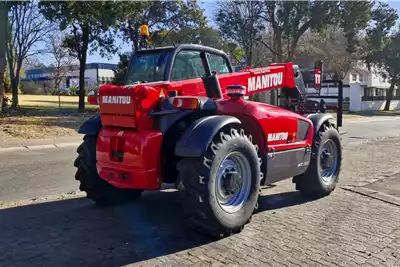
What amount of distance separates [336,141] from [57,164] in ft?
19.8

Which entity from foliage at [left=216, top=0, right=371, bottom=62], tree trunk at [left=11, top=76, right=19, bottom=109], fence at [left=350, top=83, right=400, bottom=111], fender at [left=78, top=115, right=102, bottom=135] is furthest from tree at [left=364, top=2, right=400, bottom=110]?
fender at [left=78, top=115, right=102, bottom=135]

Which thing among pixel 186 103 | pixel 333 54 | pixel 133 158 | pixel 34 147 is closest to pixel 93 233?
pixel 133 158

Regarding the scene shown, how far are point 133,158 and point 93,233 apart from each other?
3.10ft

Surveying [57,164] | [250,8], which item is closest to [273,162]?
[57,164]

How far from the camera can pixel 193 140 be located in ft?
14.5

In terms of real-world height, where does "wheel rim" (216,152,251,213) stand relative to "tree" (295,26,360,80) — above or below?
below

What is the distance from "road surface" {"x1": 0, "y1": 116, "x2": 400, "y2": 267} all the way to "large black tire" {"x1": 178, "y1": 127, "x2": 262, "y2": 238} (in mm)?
187

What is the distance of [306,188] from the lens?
21.0 ft

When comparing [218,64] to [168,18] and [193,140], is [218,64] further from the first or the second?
[168,18]

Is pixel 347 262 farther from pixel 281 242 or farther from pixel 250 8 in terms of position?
pixel 250 8

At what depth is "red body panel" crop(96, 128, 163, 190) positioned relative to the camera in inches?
181

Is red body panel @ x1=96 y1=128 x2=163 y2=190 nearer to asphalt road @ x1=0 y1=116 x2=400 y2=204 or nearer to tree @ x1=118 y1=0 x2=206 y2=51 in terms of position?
asphalt road @ x1=0 y1=116 x2=400 y2=204

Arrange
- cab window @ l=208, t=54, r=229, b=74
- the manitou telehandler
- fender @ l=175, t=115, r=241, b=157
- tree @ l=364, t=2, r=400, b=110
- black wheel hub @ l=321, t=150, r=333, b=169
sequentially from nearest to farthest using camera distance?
fender @ l=175, t=115, r=241, b=157
the manitou telehandler
cab window @ l=208, t=54, r=229, b=74
black wheel hub @ l=321, t=150, r=333, b=169
tree @ l=364, t=2, r=400, b=110

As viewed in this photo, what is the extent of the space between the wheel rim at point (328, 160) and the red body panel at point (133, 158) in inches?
120
